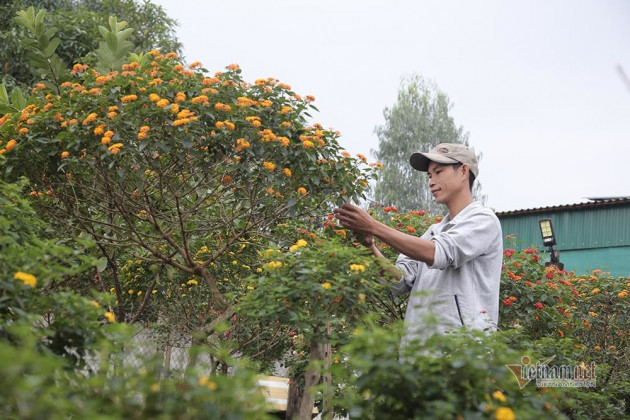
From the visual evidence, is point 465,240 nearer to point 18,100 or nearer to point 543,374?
point 543,374

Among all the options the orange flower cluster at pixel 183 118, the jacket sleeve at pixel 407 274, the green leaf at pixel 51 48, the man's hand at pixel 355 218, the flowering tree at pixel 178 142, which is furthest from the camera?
the green leaf at pixel 51 48

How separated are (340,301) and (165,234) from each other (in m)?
1.68

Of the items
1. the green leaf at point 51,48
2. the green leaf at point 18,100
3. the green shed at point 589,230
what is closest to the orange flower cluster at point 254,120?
the green leaf at point 18,100

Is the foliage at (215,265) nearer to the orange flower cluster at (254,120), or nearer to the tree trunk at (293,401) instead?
the orange flower cluster at (254,120)

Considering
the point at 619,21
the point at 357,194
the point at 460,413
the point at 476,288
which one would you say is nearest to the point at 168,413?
the point at 460,413

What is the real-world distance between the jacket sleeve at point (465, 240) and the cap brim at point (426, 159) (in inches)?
14.2

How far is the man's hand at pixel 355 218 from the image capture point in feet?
10.1

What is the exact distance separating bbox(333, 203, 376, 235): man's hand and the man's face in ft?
1.42

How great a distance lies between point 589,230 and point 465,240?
19628 mm

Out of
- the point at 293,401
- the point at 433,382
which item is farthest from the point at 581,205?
the point at 433,382

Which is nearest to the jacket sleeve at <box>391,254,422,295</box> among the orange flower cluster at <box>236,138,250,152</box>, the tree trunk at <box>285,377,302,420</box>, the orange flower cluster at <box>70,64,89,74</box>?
the orange flower cluster at <box>236,138,250,152</box>

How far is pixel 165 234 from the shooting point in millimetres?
4387

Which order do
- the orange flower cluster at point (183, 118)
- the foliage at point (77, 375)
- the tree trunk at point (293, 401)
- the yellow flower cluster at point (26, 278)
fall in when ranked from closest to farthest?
the foliage at point (77, 375) < the yellow flower cluster at point (26, 278) < the orange flower cluster at point (183, 118) < the tree trunk at point (293, 401)

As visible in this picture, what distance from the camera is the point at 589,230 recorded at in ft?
68.8
